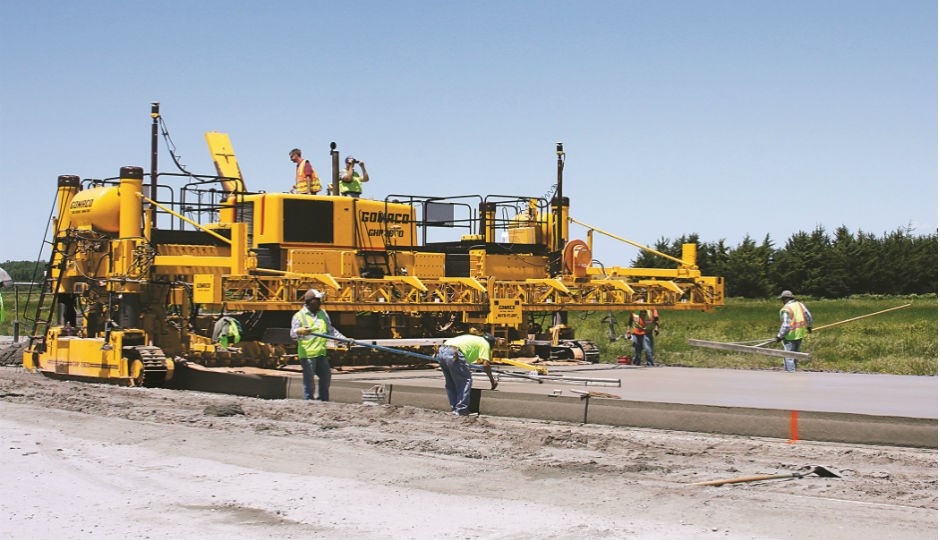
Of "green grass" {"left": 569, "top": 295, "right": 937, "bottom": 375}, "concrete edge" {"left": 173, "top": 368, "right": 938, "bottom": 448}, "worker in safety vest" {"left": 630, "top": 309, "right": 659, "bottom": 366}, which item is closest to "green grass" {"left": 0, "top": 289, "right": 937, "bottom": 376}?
"green grass" {"left": 569, "top": 295, "right": 937, "bottom": 375}

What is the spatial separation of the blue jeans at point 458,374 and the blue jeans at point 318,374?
2.24 m

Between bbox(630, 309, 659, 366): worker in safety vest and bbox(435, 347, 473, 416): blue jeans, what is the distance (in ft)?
34.1

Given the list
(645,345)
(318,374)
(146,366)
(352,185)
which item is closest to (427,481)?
(318,374)

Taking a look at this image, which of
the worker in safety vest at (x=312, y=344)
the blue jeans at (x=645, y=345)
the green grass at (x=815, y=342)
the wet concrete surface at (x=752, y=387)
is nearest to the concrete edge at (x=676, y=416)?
the worker in safety vest at (x=312, y=344)

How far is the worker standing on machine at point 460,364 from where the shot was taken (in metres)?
14.6

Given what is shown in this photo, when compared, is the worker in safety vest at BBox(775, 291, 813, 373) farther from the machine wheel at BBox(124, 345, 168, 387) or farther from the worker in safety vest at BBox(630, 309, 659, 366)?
the machine wheel at BBox(124, 345, 168, 387)

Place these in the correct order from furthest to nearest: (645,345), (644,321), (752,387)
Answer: (645,345)
(644,321)
(752,387)

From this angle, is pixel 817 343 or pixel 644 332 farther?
pixel 817 343

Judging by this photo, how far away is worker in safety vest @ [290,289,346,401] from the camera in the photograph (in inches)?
634

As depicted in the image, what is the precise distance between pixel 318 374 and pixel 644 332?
10.4 metres

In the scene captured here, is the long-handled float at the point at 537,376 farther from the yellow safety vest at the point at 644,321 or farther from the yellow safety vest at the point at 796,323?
the yellow safety vest at the point at 644,321

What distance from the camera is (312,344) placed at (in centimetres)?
1608

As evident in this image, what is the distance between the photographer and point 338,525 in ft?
27.5

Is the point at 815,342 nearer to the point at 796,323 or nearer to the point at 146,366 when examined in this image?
the point at 796,323
